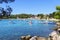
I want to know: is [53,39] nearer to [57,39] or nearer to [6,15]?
[57,39]

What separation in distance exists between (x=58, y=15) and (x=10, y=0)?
16.1 m

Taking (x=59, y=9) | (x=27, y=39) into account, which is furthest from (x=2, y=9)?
(x=59, y=9)

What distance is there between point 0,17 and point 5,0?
0.92ft

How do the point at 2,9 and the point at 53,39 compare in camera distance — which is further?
the point at 53,39

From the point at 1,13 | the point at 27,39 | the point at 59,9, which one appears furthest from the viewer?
the point at 59,9

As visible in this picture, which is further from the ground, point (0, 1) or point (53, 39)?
point (0, 1)

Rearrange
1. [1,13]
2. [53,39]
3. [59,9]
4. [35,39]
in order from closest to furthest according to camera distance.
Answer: [1,13]
[53,39]
[35,39]
[59,9]

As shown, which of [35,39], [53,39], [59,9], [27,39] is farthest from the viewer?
[59,9]

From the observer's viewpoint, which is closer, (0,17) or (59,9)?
(0,17)

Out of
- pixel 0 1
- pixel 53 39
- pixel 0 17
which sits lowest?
pixel 53 39

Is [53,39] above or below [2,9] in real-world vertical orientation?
below

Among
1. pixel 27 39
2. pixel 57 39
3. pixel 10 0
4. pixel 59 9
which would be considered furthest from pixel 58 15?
pixel 10 0

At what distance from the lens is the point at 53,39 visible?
17.6 feet

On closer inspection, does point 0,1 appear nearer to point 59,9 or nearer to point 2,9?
point 2,9
